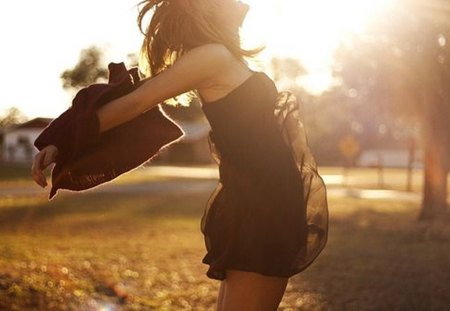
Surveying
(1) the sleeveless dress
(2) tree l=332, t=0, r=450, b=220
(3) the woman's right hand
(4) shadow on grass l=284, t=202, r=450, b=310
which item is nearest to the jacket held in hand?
(3) the woman's right hand

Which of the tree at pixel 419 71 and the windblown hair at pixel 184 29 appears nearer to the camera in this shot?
the windblown hair at pixel 184 29

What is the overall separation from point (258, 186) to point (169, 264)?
7.59 m

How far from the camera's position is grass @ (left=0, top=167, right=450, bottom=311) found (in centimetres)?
733

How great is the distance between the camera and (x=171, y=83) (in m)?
2.57

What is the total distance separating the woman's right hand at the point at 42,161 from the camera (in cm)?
249

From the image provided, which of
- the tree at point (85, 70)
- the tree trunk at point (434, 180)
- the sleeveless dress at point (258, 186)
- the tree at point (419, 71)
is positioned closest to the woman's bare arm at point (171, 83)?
the sleeveless dress at point (258, 186)

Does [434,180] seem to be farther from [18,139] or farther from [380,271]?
[18,139]

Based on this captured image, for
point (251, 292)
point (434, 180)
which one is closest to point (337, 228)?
point (434, 180)

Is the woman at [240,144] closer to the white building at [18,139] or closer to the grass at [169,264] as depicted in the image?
the grass at [169,264]

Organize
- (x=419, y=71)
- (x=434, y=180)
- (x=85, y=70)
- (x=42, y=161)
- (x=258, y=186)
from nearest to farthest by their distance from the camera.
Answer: (x=42, y=161)
(x=258, y=186)
(x=419, y=71)
(x=434, y=180)
(x=85, y=70)

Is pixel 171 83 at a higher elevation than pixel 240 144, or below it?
higher

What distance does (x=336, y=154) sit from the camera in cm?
8675

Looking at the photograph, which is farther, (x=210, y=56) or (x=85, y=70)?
(x=85, y=70)

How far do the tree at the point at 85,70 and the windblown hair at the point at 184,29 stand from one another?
116m
